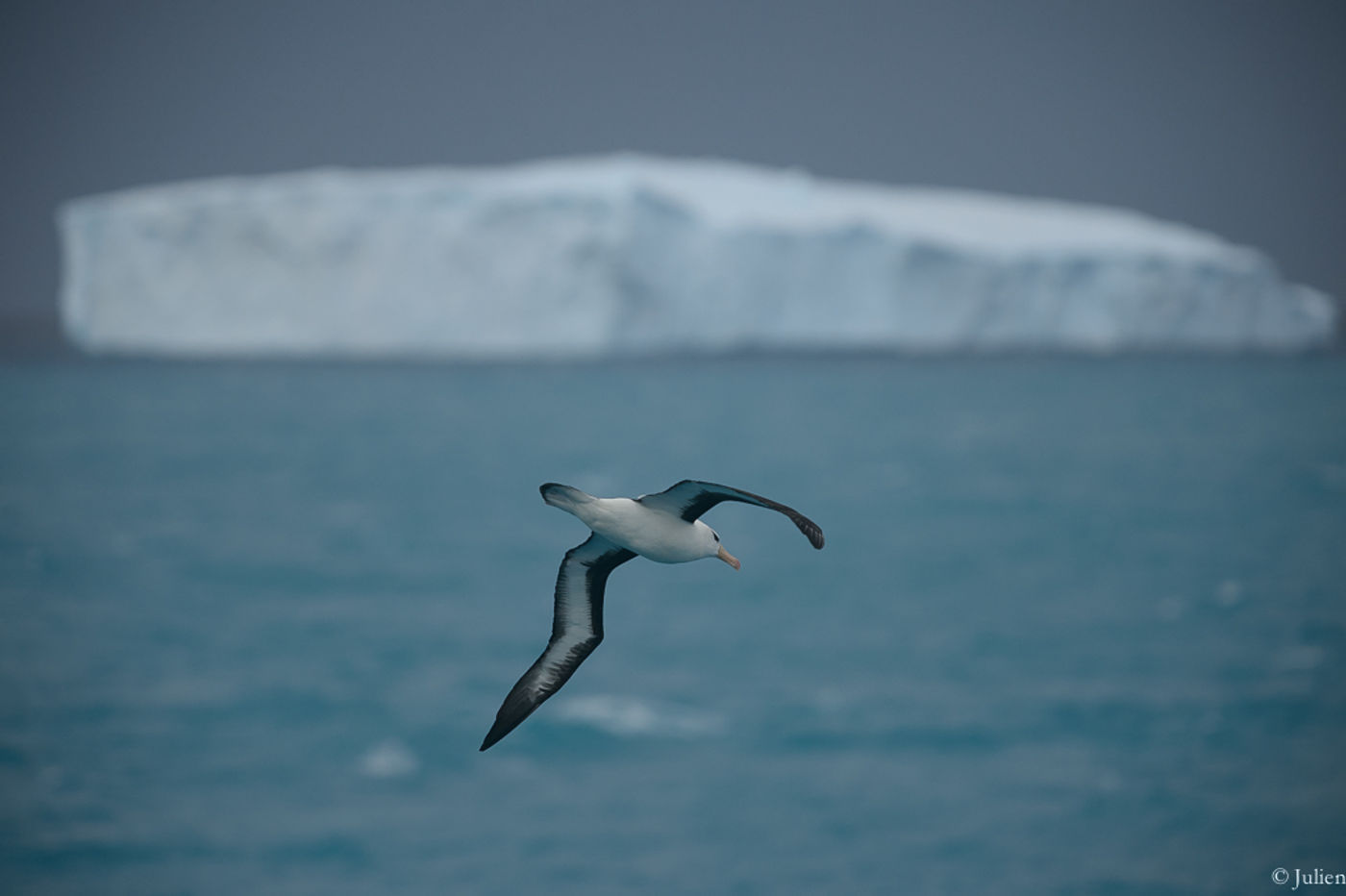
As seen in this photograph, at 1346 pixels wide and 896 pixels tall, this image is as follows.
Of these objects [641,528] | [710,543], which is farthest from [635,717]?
[641,528]

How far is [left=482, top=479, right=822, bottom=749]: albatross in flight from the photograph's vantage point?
5809 millimetres

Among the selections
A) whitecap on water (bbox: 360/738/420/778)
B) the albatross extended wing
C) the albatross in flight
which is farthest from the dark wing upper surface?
whitecap on water (bbox: 360/738/420/778)

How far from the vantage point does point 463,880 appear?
28.5 meters

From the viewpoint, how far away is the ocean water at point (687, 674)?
97.6 feet

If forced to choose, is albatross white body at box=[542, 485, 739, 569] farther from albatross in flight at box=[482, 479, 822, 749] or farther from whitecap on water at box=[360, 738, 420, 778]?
whitecap on water at box=[360, 738, 420, 778]

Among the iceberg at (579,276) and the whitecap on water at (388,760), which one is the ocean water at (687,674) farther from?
the iceberg at (579,276)

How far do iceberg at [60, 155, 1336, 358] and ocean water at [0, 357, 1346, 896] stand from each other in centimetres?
699

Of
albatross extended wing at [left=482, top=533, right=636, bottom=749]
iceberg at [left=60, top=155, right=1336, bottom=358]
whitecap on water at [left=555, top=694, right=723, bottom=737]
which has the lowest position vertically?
albatross extended wing at [left=482, top=533, right=636, bottom=749]

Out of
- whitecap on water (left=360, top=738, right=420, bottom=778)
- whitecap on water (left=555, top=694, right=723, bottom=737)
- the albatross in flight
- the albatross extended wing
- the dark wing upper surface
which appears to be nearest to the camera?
the dark wing upper surface

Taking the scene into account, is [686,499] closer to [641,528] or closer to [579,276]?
[641,528]

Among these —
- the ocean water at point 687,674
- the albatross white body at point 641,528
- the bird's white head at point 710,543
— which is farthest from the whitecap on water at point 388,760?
the albatross white body at point 641,528

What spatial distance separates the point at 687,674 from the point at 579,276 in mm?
19172

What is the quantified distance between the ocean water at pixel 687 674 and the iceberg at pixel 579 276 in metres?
6.99

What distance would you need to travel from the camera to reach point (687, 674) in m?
40.8
